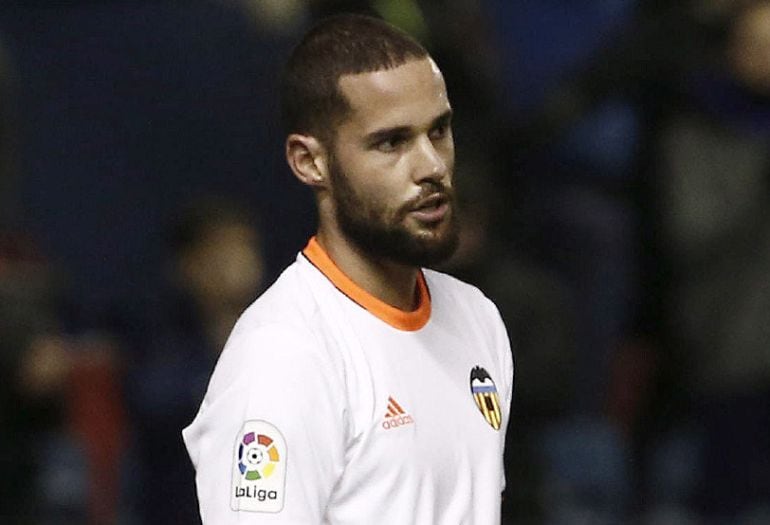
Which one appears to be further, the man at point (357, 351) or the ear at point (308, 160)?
the ear at point (308, 160)

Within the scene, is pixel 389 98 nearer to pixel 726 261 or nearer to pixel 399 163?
pixel 399 163

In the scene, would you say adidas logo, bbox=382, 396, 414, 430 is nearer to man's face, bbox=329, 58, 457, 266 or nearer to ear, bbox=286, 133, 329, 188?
man's face, bbox=329, 58, 457, 266

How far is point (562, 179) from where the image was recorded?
727 cm

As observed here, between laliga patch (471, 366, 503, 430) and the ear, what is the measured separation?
20.7 inches

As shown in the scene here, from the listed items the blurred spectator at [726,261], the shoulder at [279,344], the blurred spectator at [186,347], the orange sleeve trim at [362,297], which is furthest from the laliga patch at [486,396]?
the blurred spectator at [186,347]

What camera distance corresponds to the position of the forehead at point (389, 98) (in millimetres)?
4078

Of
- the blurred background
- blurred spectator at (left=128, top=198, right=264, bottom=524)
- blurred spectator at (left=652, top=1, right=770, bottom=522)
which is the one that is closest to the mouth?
the blurred background

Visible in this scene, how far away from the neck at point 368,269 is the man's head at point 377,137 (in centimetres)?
5

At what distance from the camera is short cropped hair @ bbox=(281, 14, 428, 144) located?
411cm

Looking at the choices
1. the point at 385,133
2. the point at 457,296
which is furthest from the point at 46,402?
the point at 385,133

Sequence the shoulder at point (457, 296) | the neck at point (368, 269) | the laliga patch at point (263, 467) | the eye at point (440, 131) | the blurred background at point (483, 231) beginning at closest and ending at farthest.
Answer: the laliga patch at point (263, 467) < the eye at point (440, 131) < the neck at point (368, 269) < the shoulder at point (457, 296) < the blurred background at point (483, 231)

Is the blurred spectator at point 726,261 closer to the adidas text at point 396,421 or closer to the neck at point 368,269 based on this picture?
the neck at point 368,269

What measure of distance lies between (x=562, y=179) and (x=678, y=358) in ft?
2.59

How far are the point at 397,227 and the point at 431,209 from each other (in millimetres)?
75
